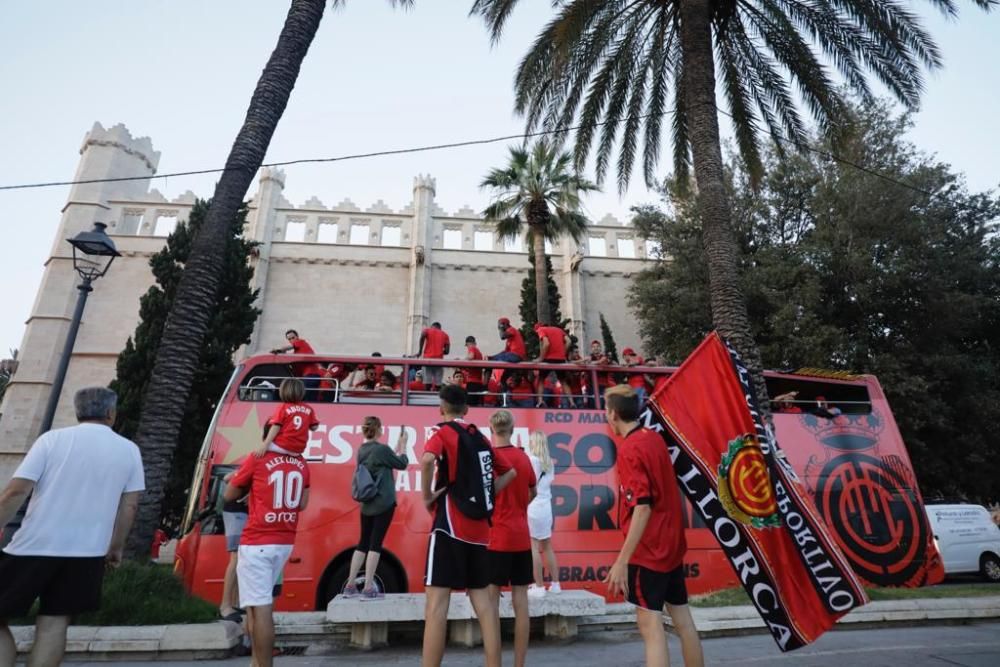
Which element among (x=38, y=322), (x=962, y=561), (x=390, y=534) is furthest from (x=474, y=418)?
(x=38, y=322)

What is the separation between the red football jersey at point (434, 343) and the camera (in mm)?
10155

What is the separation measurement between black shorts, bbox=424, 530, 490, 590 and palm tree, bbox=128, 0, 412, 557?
4897 mm

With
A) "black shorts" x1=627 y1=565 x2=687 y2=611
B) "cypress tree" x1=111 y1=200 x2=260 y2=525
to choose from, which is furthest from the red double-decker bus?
"cypress tree" x1=111 y1=200 x2=260 y2=525

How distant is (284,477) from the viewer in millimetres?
4227

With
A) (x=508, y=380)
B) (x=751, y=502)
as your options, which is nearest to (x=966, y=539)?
(x=508, y=380)

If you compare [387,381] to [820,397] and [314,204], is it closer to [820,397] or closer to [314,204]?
[820,397]

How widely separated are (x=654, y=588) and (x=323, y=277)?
28.4 metres

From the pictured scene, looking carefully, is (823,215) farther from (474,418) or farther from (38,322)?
(38,322)

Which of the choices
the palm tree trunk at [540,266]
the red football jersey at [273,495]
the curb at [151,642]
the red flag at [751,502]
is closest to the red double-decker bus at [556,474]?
the curb at [151,642]

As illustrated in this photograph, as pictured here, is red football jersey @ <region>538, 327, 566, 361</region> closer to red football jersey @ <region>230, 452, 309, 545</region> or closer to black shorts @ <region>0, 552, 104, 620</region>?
red football jersey @ <region>230, 452, 309, 545</region>

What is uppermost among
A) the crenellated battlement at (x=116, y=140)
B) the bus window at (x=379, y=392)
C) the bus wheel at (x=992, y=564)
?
the crenellated battlement at (x=116, y=140)

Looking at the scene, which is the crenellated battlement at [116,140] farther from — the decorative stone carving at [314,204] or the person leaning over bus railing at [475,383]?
the person leaning over bus railing at [475,383]

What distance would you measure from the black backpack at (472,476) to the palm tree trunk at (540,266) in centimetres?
1426

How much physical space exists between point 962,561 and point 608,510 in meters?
11.8
